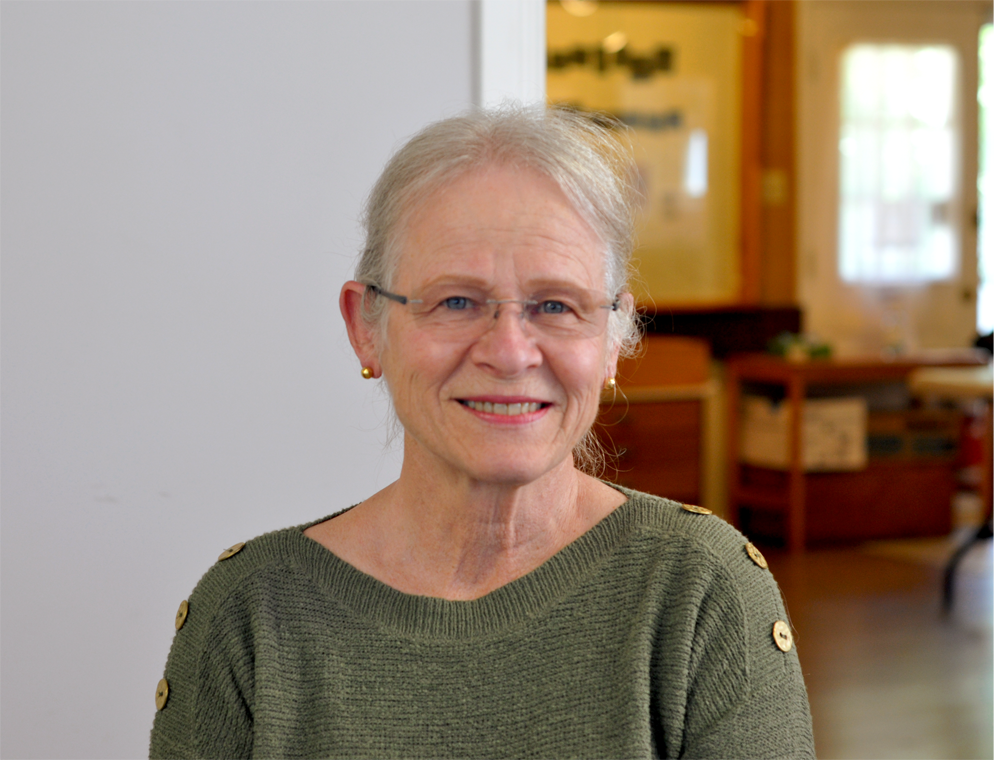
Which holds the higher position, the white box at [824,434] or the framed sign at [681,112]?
the framed sign at [681,112]

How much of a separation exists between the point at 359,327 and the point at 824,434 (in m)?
4.57

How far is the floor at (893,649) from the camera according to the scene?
332 centimetres

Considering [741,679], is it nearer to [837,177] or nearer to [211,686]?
[211,686]

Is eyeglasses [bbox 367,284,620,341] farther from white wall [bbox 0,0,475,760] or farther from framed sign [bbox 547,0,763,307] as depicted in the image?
framed sign [bbox 547,0,763,307]

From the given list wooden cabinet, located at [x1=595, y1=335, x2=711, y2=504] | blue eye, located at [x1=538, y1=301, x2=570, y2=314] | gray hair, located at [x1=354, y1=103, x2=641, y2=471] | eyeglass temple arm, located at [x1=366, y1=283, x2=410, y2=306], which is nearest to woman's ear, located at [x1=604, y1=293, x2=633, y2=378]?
gray hair, located at [x1=354, y1=103, x2=641, y2=471]

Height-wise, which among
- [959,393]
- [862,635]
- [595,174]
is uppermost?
[595,174]

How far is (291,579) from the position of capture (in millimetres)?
1361

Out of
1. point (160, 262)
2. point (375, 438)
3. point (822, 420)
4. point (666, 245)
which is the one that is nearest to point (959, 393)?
point (822, 420)

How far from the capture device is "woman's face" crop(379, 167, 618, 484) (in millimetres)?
1237

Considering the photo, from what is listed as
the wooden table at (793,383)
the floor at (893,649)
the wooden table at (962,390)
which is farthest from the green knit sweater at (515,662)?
the wooden table at (793,383)

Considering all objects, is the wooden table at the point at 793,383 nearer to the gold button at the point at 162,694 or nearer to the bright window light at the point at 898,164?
the bright window light at the point at 898,164

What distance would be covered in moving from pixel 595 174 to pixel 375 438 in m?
0.80

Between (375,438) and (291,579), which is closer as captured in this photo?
(291,579)

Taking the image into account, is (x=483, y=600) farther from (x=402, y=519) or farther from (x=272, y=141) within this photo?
(x=272, y=141)
